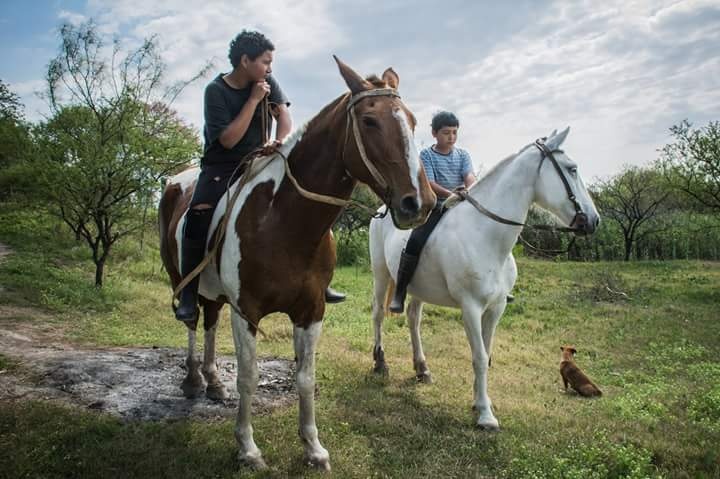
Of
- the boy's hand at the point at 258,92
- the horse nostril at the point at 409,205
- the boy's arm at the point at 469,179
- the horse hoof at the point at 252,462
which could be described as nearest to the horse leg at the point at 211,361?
the horse hoof at the point at 252,462

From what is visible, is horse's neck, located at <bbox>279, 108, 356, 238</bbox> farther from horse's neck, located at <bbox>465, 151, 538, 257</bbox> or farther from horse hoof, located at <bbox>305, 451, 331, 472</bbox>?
horse's neck, located at <bbox>465, 151, 538, 257</bbox>

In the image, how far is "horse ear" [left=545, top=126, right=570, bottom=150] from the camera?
4.52 meters

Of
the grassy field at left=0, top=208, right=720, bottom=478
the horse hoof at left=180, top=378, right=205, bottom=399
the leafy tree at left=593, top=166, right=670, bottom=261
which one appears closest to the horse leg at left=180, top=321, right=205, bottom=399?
the horse hoof at left=180, top=378, right=205, bottom=399

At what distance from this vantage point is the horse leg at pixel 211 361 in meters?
4.66

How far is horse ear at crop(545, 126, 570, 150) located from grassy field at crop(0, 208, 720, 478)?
258cm

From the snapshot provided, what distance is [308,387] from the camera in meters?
3.48

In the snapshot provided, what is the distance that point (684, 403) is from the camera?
4930 millimetres

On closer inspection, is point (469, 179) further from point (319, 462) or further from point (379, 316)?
point (319, 462)

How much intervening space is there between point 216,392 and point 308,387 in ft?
5.23

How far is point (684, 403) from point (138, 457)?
17.0ft

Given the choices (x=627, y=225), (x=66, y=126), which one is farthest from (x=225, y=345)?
(x=627, y=225)

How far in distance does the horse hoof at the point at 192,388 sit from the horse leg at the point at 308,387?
1663 millimetres

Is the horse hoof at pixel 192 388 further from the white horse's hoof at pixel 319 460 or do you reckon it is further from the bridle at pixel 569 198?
the bridle at pixel 569 198

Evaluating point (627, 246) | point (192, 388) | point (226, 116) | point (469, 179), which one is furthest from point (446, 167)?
point (627, 246)
